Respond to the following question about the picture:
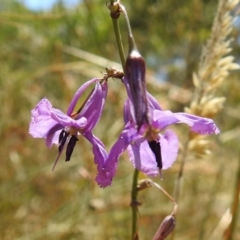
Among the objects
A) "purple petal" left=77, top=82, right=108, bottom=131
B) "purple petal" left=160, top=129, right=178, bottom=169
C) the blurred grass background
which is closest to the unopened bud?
"purple petal" left=160, top=129, right=178, bottom=169

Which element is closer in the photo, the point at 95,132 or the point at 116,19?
the point at 116,19

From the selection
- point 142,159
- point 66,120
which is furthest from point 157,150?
point 66,120

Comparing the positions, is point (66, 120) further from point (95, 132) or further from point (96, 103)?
point (95, 132)

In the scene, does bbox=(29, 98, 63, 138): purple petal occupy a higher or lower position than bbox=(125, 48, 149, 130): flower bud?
lower

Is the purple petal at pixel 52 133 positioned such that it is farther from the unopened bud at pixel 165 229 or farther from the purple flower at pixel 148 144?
the unopened bud at pixel 165 229

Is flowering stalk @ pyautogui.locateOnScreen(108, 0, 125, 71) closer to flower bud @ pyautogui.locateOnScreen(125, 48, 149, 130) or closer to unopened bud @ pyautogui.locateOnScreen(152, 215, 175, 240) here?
flower bud @ pyautogui.locateOnScreen(125, 48, 149, 130)

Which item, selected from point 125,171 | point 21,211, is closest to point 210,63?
point 21,211
